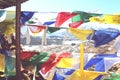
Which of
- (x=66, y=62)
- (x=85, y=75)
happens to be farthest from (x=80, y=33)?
(x=85, y=75)

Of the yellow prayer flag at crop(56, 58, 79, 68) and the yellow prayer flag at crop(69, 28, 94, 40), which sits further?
the yellow prayer flag at crop(56, 58, 79, 68)

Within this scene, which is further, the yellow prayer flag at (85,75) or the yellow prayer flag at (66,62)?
the yellow prayer flag at (66,62)

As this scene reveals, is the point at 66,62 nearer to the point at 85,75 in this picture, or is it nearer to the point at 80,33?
the point at 85,75

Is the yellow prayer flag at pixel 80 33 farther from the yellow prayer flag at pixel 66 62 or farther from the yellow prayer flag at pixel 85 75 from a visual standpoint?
the yellow prayer flag at pixel 85 75

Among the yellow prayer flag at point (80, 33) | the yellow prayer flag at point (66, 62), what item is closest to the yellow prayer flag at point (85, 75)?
the yellow prayer flag at point (66, 62)

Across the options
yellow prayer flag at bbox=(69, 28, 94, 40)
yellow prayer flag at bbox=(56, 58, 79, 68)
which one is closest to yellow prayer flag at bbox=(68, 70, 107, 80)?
yellow prayer flag at bbox=(56, 58, 79, 68)

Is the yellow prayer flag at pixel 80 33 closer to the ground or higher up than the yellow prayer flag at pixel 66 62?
higher up

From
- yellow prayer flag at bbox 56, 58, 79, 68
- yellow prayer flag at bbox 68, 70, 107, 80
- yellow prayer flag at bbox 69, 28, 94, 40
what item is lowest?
yellow prayer flag at bbox 68, 70, 107, 80

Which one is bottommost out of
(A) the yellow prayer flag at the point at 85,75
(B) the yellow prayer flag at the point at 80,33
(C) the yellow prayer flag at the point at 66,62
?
(A) the yellow prayer flag at the point at 85,75

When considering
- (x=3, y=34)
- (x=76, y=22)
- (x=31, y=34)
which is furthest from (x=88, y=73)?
(x=3, y=34)

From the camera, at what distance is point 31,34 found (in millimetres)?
9648

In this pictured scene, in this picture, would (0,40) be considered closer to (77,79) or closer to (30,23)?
(30,23)

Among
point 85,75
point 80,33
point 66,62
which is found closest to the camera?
point 85,75

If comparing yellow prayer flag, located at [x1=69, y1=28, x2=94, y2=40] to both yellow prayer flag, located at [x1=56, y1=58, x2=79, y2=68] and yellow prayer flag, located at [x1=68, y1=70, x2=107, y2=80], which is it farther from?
yellow prayer flag, located at [x1=68, y1=70, x2=107, y2=80]
